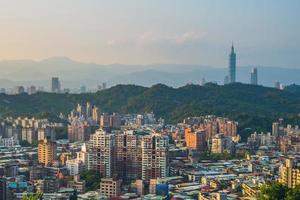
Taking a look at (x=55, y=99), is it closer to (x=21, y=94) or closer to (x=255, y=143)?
(x=21, y=94)

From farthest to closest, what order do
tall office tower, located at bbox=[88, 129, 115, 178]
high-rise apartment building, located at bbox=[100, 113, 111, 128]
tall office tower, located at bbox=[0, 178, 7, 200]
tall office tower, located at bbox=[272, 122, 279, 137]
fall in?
high-rise apartment building, located at bbox=[100, 113, 111, 128], tall office tower, located at bbox=[272, 122, 279, 137], tall office tower, located at bbox=[88, 129, 115, 178], tall office tower, located at bbox=[0, 178, 7, 200]

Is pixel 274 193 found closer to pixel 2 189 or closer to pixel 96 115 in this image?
pixel 2 189

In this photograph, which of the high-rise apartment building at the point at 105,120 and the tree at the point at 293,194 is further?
the high-rise apartment building at the point at 105,120

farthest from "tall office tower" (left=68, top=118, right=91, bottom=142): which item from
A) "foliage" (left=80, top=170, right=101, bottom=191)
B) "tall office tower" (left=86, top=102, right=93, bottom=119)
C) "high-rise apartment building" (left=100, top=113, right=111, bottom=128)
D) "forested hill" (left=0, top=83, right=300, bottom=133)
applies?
→ "foliage" (left=80, top=170, right=101, bottom=191)

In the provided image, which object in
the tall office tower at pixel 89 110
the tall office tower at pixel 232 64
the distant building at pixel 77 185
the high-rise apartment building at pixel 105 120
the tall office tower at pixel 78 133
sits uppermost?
the tall office tower at pixel 232 64

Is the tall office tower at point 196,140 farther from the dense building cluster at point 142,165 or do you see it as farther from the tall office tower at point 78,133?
the tall office tower at point 78,133

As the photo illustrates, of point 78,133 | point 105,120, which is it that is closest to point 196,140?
point 78,133

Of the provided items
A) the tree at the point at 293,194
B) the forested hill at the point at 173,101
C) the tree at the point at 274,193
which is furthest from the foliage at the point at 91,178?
the forested hill at the point at 173,101

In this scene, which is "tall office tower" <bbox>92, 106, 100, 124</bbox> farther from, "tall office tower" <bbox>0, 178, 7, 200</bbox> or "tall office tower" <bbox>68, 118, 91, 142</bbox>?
"tall office tower" <bbox>0, 178, 7, 200</bbox>
